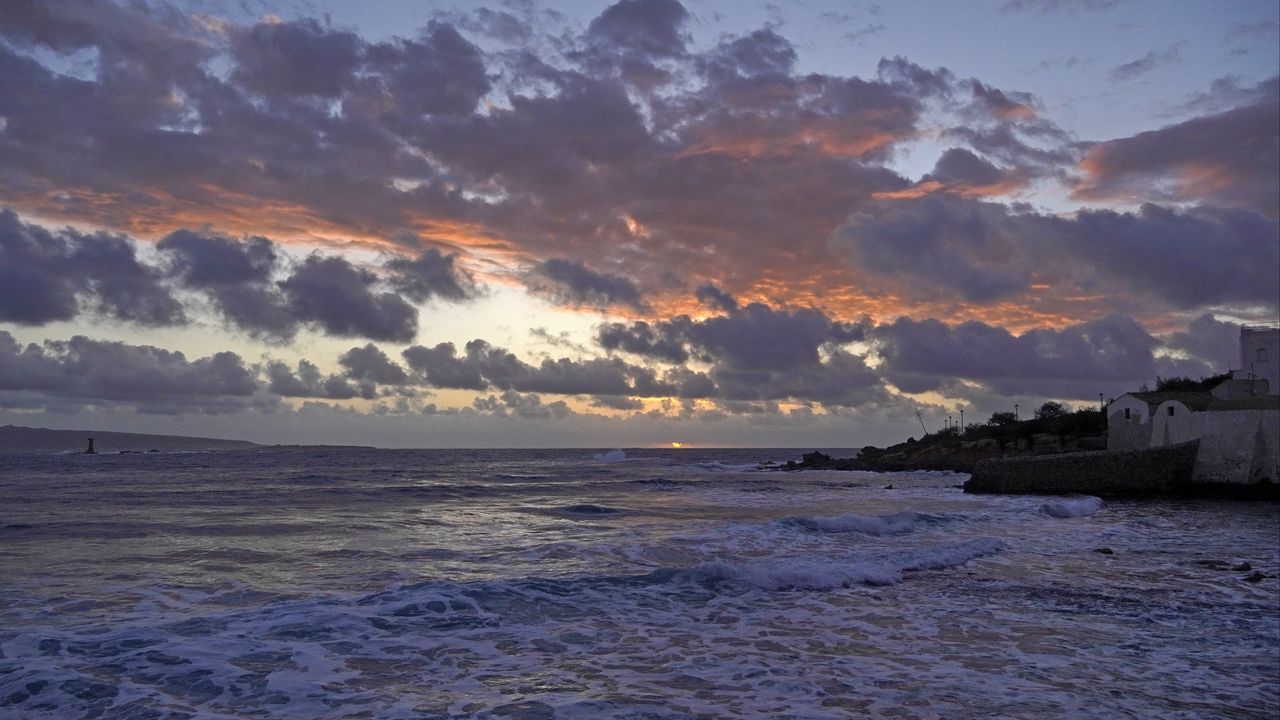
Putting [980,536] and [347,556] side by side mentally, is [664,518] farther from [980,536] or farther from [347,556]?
[347,556]

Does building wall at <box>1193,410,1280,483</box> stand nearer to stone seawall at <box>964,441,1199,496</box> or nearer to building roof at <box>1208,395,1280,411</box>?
stone seawall at <box>964,441,1199,496</box>

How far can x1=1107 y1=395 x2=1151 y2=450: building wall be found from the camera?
46.8 metres

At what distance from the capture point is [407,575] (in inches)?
640

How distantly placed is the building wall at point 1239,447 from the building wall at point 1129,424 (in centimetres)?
786

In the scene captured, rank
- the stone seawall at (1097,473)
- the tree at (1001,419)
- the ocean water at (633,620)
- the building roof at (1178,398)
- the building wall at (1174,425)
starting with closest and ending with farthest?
the ocean water at (633,620) → the stone seawall at (1097,473) → the building wall at (1174,425) → the building roof at (1178,398) → the tree at (1001,419)

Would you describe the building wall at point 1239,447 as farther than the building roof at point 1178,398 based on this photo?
No

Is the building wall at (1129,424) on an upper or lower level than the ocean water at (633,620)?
upper

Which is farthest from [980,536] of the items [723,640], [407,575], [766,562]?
[407,575]

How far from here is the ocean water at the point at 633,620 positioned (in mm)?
8836

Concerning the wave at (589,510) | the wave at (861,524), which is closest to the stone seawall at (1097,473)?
the wave at (861,524)

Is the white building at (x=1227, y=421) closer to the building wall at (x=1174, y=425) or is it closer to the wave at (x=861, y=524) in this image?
the building wall at (x=1174, y=425)

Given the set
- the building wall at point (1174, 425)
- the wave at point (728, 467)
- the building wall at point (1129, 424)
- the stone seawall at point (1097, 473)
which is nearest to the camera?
the stone seawall at point (1097, 473)

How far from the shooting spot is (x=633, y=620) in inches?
512

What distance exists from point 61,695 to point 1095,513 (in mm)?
33689
